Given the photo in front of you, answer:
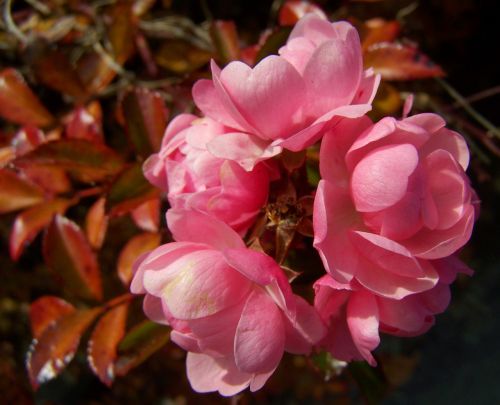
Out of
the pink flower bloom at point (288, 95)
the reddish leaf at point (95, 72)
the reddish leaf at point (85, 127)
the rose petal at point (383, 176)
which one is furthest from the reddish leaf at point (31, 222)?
the rose petal at point (383, 176)

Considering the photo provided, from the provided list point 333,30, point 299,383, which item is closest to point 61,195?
point 333,30

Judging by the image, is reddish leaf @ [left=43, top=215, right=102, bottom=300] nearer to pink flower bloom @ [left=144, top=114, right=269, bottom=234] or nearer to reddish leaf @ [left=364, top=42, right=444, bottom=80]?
pink flower bloom @ [left=144, top=114, right=269, bottom=234]

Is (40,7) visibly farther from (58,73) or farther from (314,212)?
(314,212)

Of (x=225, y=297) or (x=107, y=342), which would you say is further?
(x=107, y=342)

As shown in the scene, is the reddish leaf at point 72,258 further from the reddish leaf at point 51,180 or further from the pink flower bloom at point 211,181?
the pink flower bloom at point 211,181

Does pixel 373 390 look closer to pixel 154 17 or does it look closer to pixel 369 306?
pixel 369 306

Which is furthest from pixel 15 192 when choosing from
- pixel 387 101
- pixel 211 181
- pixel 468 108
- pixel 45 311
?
pixel 468 108
